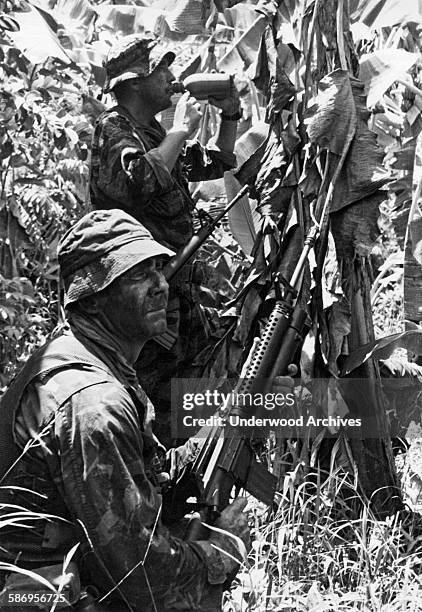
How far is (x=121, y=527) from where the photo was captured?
241 centimetres

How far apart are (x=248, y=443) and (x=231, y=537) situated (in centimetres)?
76

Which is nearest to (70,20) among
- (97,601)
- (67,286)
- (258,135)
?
(258,135)

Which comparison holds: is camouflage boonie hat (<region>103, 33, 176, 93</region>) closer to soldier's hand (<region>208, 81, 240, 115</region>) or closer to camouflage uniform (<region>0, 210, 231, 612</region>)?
soldier's hand (<region>208, 81, 240, 115</region>)

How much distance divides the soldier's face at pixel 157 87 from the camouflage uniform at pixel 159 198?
0.37 feet

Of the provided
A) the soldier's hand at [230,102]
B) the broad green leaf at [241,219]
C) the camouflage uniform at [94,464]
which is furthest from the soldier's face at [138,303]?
the broad green leaf at [241,219]

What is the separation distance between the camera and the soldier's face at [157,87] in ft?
14.7

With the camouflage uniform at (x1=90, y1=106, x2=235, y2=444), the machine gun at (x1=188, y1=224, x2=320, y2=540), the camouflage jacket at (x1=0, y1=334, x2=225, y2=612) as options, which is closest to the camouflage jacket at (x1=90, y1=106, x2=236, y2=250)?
the camouflage uniform at (x1=90, y1=106, x2=235, y2=444)

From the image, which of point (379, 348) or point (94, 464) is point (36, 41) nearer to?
point (379, 348)

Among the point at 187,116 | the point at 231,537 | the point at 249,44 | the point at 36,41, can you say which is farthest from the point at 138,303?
the point at 249,44

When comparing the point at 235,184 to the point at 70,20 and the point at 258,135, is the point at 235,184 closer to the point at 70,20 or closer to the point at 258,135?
the point at 258,135

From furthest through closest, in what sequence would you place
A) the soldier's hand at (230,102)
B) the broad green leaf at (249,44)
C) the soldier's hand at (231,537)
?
the broad green leaf at (249,44) < the soldier's hand at (230,102) < the soldier's hand at (231,537)

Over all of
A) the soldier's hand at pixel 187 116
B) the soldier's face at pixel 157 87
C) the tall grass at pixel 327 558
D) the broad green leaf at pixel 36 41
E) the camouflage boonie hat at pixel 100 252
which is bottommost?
the tall grass at pixel 327 558

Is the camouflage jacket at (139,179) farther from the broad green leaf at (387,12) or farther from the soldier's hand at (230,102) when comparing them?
the broad green leaf at (387,12)

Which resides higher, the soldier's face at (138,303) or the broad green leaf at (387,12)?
the soldier's face at (138,303)
